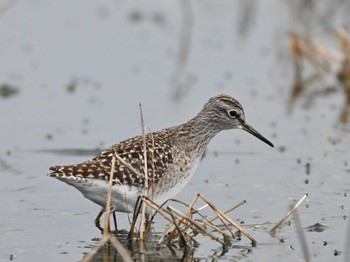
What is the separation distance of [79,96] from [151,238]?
5.96 meters

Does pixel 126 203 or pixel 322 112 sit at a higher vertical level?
pixel 322 112

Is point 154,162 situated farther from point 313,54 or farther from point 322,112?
point 313,54

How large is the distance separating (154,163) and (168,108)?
193 inches

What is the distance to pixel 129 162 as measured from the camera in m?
9.68

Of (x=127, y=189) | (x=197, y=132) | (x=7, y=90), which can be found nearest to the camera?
(x=127, y=189)

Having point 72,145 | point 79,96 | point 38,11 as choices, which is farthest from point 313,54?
point 38,11

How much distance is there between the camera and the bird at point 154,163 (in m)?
9.34

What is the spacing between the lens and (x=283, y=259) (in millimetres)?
9164

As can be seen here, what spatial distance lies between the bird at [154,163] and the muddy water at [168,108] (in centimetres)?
62

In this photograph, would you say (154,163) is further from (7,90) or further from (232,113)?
(7,90)

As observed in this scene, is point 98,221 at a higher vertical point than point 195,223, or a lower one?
higher

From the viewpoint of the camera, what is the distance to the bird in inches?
368

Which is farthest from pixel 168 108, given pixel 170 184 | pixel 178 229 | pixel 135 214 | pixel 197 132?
pixel 178 229

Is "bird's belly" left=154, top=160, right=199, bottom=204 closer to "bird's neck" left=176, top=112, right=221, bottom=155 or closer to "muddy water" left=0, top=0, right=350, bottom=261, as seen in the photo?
"bird's neck" left=176, top=112, right=221, bottom=155
